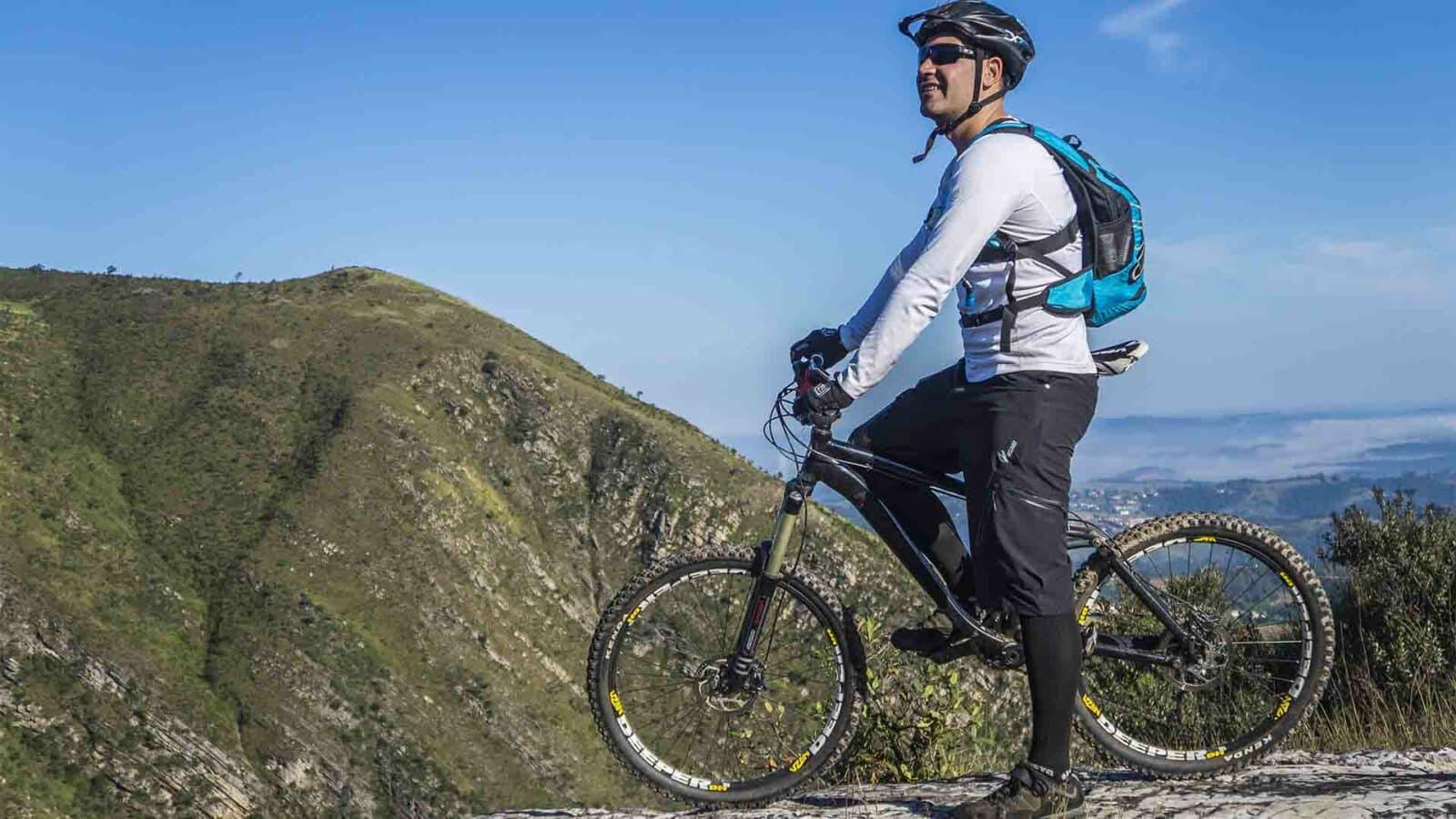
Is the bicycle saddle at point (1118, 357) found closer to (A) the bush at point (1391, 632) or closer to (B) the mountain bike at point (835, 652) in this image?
(B) the mountain bike at point (835, 652)

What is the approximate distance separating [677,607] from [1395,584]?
782 cm

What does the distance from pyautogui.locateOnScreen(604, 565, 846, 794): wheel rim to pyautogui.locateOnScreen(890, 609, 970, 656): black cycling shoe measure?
414 mm

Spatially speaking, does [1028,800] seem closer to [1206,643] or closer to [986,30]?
[1206,643]

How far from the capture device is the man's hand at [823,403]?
511cm

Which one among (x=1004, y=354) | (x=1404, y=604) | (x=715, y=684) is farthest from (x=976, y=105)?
(x=1404, y=604)

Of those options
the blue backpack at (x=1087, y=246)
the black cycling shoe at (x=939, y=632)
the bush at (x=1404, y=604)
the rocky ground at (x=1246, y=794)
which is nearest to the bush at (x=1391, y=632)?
the bush at (x=1404, y=604)

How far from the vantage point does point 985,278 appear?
5023 mm

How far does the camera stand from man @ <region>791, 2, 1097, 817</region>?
482 centimetres

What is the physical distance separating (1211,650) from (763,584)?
2101 mm

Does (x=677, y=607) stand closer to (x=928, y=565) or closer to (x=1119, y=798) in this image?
(x=928, y=565)

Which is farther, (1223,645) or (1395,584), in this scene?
(1395,584)

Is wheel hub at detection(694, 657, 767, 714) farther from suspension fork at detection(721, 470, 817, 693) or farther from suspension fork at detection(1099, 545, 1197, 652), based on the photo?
suspension fork at detection(1099, 545, 1197, 652)

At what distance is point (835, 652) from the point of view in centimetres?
582

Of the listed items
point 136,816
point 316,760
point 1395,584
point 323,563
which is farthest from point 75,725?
point 1395,584
